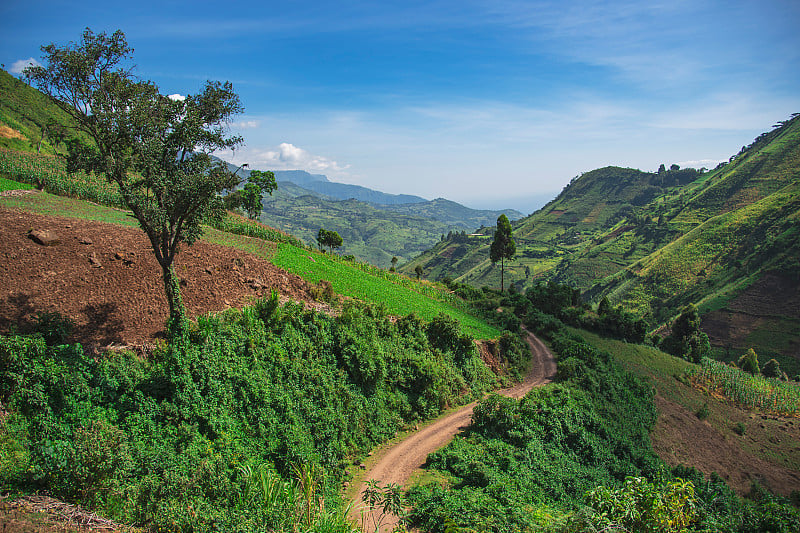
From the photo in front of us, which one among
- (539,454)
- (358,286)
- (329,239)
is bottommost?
(539,454)

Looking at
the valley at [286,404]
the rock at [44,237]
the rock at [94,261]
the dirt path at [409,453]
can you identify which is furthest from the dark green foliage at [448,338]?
the rock at [44,237]

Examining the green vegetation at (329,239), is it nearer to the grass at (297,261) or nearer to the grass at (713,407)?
the grass at (297,261)

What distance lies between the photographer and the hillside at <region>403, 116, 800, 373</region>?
248 feet

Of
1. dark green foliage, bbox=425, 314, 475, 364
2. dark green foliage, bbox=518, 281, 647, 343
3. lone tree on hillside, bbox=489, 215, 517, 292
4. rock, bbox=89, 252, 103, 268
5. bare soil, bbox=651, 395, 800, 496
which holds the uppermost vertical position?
lone tree on hillside, bbox=489, 215, 517, 292

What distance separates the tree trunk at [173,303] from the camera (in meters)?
13.9

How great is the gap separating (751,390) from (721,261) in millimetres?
70967

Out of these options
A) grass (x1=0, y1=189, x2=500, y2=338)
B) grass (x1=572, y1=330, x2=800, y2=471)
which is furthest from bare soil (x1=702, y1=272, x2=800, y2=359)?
grass (x1=0, y1=189, x2=500, y2=338)

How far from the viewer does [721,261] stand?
97188mm

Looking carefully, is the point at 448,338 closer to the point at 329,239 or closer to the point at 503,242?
the point at 329,239

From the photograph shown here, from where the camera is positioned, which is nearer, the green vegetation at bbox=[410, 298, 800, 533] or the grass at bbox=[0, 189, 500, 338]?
the green vegetation at bbox=[410, 298, 800, 533]

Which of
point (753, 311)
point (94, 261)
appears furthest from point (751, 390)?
point (94, 261)

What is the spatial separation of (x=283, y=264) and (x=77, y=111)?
13.4 m

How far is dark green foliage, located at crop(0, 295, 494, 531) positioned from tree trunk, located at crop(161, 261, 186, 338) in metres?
0.50

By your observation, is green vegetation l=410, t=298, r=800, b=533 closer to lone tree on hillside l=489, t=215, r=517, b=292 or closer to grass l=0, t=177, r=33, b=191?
lone tree on hillside l=489, t=215, r=517, b=292
